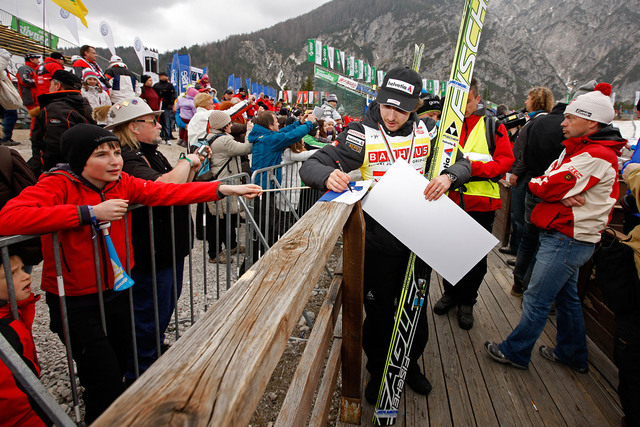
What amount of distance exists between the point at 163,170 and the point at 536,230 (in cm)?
364

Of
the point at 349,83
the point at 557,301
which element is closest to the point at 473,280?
the point at 557,301

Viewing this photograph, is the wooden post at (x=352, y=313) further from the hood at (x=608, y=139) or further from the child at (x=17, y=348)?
the hood at (x=608, y=139)

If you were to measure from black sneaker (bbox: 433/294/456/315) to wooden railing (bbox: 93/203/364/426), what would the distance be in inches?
81.5

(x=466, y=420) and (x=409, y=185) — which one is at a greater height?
(x=409, y=185)

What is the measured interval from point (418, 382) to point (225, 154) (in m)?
3.42

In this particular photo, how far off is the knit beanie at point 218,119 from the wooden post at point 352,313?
320 centimetres

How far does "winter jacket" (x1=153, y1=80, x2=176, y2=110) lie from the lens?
1038cm

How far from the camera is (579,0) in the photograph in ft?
459

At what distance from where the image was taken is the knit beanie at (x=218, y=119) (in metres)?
4.43

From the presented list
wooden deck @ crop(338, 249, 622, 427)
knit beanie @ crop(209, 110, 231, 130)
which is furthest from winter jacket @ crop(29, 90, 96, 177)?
wooden deck @ crop(338, 249, 622, 427)

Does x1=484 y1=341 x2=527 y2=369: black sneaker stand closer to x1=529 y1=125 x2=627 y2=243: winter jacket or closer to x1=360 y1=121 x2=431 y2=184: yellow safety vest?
x1=529 y1=125 x2=627 y2=243: winter jacket

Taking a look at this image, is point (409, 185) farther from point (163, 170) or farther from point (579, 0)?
point (579, 0)

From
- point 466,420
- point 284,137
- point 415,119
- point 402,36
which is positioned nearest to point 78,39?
point 284,137

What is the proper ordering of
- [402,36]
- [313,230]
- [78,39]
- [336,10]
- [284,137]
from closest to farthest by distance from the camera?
[313,230], [284,137], [78,39], [402,36], [336,10]
